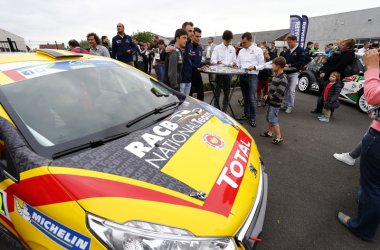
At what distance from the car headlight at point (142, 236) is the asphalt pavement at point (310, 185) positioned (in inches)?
43.3

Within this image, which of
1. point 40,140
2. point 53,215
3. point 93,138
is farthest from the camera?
point 93,138

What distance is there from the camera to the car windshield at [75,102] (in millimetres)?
1469

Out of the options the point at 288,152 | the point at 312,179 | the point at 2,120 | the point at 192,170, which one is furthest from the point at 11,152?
the point at 288,152

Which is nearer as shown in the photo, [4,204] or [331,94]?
[4,204]

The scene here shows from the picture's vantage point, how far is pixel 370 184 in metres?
1.82

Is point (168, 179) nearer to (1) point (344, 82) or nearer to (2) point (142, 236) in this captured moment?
(2) point (142, 236)

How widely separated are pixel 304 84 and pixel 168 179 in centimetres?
801

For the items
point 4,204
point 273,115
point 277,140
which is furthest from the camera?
point 277,140

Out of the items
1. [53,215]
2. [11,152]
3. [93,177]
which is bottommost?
[53,215]

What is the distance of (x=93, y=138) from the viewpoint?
148cm

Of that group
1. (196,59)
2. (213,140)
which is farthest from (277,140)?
(213,140)

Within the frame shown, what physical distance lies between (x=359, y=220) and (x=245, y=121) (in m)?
3.14

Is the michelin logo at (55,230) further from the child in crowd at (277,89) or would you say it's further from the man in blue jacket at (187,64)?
the man in blue jacket at (187,64)

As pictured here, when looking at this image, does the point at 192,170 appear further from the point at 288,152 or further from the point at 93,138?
the point at 288,152
